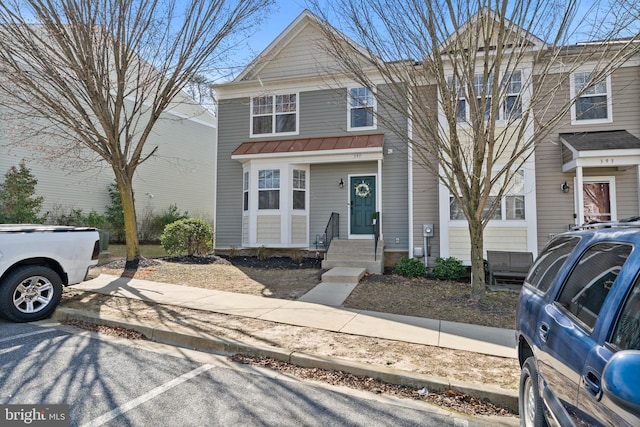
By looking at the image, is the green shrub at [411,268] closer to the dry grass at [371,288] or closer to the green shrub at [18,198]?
the dry grass at [371,288]

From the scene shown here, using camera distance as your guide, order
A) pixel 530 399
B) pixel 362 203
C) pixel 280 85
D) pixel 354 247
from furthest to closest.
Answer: pixel 280 85
pixel 362 203
pixel 354 247
pixel 530 399

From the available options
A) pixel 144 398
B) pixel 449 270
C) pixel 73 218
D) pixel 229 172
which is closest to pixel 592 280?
pixel 144 398

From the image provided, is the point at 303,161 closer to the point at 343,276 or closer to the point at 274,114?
the point at 274,114

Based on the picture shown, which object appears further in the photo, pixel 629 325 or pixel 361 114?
pixel 361 114

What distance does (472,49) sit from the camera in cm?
648

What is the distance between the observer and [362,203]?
12.2 m

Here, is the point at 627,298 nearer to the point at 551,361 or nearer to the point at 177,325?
the point at 551,361

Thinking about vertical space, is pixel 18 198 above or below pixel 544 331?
above

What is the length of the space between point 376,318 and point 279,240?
6672 millimetres

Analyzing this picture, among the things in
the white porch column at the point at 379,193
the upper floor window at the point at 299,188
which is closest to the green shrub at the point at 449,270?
the white porch column at the point at 379,193

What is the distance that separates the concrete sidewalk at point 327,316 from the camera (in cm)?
505

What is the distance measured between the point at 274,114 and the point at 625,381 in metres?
12.9

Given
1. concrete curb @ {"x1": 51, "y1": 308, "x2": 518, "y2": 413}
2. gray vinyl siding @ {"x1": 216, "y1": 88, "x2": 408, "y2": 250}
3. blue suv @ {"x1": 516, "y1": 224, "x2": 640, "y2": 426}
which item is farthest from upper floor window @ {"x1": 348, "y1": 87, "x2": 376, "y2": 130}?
blue suv @ {"x1": 516, "y1": 224, "x2": 640, "y2": 426}

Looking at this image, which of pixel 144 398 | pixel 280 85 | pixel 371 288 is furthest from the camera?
pixel 280 85
